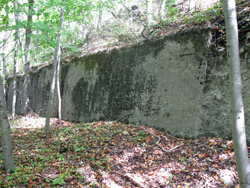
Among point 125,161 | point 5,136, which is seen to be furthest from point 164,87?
point 5,136

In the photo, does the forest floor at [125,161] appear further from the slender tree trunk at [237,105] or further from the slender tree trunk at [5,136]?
the slender tree trunk at [237,105]

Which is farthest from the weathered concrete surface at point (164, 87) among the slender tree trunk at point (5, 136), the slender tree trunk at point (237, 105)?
the slender tree trunk at point (5, 136)

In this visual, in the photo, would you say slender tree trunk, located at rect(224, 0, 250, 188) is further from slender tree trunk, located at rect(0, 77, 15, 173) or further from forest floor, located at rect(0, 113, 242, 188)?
slender tree trunk, located at rect(0, 77, 15, 173)

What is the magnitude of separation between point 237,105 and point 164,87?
284 cm

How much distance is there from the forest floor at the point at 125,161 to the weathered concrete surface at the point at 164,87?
437 millimetres

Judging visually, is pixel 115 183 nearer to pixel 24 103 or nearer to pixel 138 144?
pixel 138 144

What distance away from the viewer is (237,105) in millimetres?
2109

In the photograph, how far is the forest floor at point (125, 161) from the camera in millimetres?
3135

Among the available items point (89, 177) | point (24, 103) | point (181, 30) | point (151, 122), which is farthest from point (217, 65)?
point (24, 103)

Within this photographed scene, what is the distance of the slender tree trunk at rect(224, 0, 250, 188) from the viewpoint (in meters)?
2.07

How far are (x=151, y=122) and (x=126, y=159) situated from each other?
152 centimetres

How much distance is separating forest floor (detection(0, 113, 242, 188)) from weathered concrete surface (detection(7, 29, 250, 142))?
17.2 inches

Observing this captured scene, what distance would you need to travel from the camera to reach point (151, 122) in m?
5.05

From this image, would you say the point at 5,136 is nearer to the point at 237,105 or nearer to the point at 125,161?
the point at 125,161
